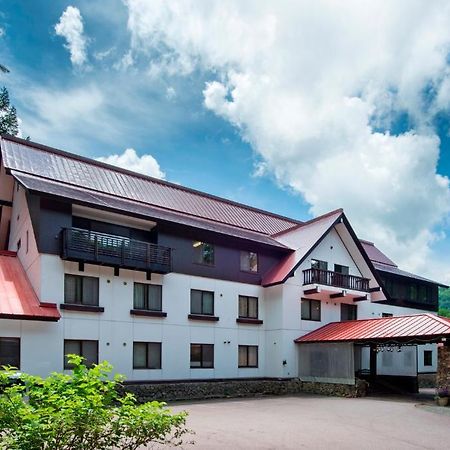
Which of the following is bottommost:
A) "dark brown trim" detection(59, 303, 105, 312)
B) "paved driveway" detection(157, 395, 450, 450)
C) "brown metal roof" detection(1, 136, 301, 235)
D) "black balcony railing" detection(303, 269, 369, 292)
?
"paved driveway" detection(157, 395, 450, 450)

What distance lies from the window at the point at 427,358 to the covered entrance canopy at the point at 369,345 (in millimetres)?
8072

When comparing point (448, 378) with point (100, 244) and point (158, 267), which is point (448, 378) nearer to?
point (158, 267)

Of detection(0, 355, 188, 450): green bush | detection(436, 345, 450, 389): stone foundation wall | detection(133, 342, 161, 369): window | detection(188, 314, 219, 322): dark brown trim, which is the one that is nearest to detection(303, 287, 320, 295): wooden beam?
detection(188, 314, 219, 322): dark brown trim

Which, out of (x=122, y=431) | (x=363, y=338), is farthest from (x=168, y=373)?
(x=122, y=431)

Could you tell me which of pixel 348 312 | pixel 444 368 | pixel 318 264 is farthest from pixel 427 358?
pixel 444 368

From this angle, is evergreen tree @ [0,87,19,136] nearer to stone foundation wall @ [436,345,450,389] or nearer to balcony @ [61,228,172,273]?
balcony @ [61,228,172,273]

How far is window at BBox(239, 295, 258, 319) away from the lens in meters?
23.7

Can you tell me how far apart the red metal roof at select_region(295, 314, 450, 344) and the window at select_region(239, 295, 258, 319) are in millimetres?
2554

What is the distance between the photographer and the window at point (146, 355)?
64.4 feet

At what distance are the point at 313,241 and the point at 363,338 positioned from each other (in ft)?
20.5

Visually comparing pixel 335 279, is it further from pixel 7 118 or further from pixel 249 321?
pixel 7 118

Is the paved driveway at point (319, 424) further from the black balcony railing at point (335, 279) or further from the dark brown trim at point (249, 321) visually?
the black balcony railing at point (335, 279)

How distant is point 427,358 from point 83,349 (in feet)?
78.6

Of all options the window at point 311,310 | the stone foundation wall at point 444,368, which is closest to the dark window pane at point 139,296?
the window at point 311,310
